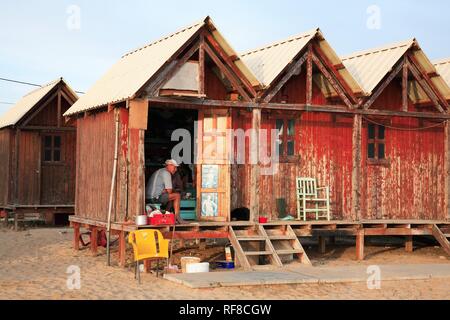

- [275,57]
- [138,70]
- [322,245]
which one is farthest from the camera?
Result: [322,245]

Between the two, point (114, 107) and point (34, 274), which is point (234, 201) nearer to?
point (114, 107)

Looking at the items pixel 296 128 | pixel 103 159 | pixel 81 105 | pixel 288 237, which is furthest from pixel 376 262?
pixel 81 105

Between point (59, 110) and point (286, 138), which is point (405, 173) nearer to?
point (286, 138)

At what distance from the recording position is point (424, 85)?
18719 millimetres

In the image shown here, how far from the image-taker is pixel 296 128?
18.6 metres

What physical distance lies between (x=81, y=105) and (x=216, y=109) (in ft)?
12.6

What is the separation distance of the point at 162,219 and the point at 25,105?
14.0 meters

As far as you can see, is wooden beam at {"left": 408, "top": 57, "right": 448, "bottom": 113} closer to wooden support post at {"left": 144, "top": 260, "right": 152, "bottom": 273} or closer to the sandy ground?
the sandy ground

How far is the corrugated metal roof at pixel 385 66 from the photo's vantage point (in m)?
18.1

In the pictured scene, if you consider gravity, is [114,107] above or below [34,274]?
above

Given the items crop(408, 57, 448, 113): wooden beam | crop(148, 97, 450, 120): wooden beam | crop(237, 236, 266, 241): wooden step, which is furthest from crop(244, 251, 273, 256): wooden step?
crop(408, 57, 448, 113): wooden beam

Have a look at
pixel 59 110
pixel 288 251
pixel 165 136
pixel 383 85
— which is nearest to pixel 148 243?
pixel 288 251

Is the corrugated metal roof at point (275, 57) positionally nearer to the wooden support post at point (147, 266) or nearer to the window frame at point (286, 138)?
the window frame at point (286, 138)

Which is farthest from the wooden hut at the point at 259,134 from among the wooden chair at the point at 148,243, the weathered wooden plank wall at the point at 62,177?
the weathered wooden plank wall at the point at 62,177
